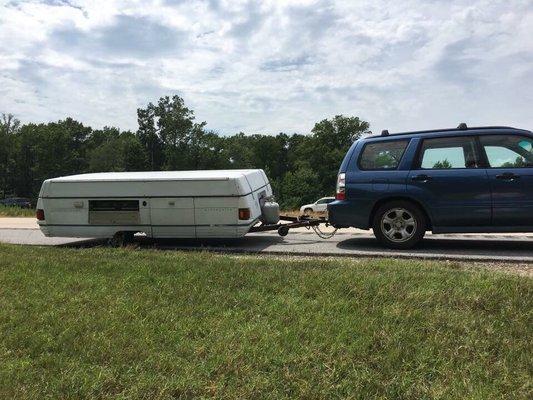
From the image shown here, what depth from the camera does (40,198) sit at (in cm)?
996

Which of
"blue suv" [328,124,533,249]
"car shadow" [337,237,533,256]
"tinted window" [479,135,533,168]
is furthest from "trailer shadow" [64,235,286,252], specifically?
"tinted window" [479,135,533,168]

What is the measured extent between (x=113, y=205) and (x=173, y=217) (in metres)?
1.18

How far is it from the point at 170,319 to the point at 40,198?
659cm

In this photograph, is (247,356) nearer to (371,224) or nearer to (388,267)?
(388,267)

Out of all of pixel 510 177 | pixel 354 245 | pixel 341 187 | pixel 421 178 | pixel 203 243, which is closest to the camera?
pixel 510 177

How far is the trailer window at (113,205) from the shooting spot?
31.4ft

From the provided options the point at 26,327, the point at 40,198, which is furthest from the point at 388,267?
the point at 40,198

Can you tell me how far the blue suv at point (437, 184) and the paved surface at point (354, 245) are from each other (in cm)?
43

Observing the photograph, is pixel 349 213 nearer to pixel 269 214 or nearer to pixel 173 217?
pixel 269 214

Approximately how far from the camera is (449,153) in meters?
8.29

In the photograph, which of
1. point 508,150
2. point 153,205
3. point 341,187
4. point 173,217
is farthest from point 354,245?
point 153,205

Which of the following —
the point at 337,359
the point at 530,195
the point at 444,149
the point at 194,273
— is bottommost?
the point at 337,359

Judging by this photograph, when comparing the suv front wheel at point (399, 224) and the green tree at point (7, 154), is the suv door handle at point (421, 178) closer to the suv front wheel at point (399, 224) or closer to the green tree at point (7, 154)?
the suv front wheel at point (399, 224)

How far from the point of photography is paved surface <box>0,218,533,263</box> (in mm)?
7797
